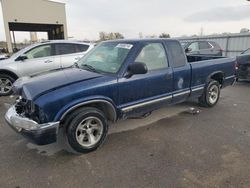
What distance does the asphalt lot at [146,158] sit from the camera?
2.83 meters

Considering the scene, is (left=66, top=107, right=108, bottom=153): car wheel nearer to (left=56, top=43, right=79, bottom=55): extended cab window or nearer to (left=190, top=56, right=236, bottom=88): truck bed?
(left=190, top=56, right=236, bottom=88): truck bed

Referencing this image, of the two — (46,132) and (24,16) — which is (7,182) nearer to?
(46,132)

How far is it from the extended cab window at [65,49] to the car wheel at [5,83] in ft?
5.78

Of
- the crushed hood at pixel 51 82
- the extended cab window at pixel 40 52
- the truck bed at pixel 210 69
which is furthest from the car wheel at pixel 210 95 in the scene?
the extended cab window at pixel 40 52

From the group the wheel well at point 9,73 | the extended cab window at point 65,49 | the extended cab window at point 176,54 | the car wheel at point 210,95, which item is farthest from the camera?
the extended cab window at point 65,49

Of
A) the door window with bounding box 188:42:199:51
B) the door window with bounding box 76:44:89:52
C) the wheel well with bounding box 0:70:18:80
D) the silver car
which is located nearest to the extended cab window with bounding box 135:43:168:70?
the silver car

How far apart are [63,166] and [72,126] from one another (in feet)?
1.93

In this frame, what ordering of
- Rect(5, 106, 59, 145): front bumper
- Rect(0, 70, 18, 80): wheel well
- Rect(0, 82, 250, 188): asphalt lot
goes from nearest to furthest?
Rect(0, 82, 250, 188): asphalt lot < Rect(5, 106, 59, 145): front bumper < Rect(0, 70, 18, 80): wheel well

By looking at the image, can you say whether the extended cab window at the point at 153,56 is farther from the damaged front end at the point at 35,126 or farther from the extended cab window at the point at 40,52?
the extended cab window at the point at 40,52

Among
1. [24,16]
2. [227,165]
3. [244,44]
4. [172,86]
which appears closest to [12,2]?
[24,16]

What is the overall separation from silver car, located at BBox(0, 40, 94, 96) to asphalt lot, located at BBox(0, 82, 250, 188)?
9.06 feet

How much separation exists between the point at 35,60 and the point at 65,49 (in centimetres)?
113

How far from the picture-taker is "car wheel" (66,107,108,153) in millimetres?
3287

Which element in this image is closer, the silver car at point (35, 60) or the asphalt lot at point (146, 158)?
the asphalt lot at point (146, 158)
